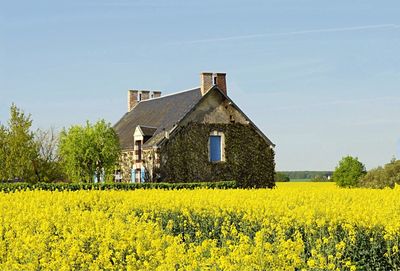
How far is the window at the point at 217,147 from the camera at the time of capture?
1753 inches

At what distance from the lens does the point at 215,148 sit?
44906 millimetres

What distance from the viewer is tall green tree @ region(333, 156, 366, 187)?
52844 mm

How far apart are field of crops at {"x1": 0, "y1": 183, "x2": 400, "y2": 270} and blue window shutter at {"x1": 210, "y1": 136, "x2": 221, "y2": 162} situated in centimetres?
2500

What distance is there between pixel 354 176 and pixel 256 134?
36.4 feet

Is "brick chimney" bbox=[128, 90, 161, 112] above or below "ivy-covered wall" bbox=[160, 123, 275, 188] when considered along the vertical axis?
above

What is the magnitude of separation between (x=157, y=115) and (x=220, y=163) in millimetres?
6712

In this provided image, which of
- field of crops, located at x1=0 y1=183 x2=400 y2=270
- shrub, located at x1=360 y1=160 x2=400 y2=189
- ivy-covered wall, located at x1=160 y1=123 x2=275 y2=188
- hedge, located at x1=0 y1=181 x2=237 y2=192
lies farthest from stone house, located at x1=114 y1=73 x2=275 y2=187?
field of crops, located at x1=0 y1=183 x2=400 y2=270

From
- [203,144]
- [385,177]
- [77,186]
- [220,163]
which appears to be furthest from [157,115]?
[385,177]

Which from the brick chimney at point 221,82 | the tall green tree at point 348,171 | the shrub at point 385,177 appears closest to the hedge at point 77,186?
the shrub at point 385,177

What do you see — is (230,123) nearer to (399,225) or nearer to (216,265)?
(399,225)

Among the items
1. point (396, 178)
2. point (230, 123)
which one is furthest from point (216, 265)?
point (230, 123)

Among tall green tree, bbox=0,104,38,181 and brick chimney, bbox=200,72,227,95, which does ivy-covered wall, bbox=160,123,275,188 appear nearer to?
brick chimney, bbox=200,72,227,95

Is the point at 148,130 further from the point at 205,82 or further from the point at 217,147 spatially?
the point at 205,82

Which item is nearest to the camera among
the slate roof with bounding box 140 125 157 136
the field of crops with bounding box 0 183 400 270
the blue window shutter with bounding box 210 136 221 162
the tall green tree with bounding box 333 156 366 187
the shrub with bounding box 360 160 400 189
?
the field of crops with bounding box 0 183 400 270
